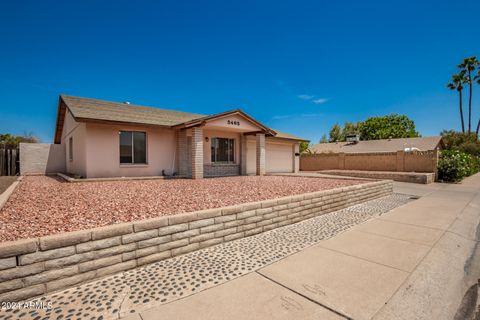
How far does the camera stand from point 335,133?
184 ft

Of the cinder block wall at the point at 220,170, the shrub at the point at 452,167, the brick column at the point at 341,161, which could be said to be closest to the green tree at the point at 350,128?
the brick column at the point at 341,161

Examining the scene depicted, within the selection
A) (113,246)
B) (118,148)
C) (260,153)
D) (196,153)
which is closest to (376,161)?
(260,153)

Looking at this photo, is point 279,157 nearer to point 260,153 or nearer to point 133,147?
point 260,153

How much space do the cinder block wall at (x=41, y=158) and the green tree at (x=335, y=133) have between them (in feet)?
181

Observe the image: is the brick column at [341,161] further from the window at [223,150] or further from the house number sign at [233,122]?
the house number sign at [233,122]

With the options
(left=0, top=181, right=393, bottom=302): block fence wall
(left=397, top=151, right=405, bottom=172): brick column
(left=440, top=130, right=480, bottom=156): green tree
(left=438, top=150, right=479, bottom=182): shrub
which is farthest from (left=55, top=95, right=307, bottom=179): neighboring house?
(left=440, top=130, right=480, bottom=156): green tree

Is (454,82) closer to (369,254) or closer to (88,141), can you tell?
(369,254)

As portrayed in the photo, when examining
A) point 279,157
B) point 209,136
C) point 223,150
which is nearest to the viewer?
point 209,136

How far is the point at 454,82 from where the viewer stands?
105ft

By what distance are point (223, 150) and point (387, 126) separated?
4662cm

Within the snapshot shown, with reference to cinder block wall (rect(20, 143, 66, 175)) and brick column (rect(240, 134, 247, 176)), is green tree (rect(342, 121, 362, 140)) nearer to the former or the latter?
brick column (rect(240, 134, 247, 176))

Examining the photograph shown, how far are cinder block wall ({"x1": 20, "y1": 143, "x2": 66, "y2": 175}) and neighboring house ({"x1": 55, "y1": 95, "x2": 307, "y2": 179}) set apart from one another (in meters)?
0.84

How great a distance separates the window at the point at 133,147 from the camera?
427 inches

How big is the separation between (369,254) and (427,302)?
121cm
